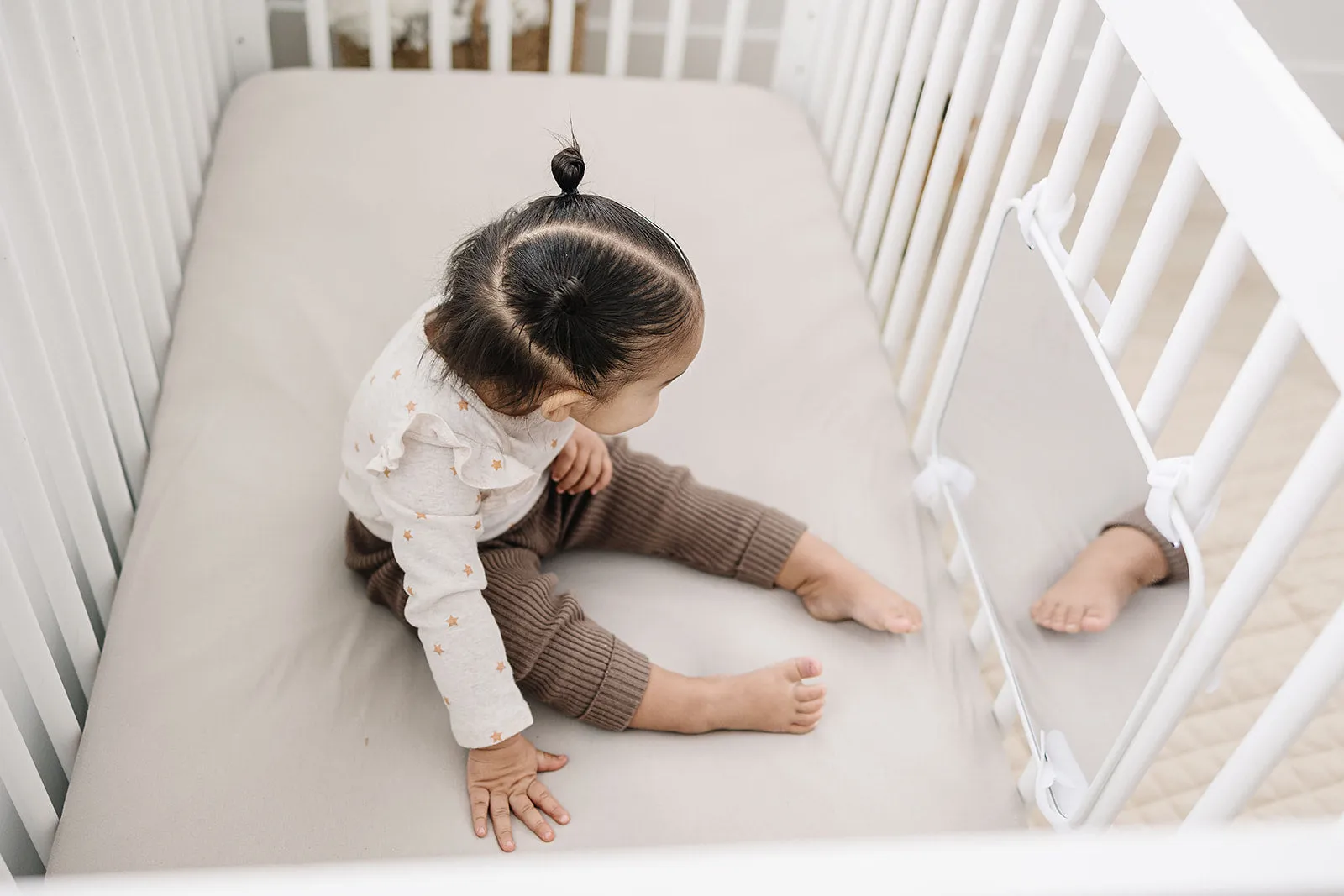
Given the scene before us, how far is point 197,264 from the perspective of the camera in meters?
1.14

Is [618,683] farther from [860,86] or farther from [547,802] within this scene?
[860,86]

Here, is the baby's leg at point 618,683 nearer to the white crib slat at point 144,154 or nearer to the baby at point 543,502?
the baby at point 543,502

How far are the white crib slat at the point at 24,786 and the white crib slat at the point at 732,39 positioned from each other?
105 cm

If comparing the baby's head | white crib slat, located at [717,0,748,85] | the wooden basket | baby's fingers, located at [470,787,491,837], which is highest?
the baby's head

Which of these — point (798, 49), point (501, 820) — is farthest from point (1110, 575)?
point (798, 49)

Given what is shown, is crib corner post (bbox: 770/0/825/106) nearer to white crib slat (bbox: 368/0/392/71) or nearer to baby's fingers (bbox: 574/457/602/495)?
white crib slat (bbox: 368/0/392/71)

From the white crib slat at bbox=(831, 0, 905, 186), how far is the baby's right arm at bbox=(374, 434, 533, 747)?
70 centimetres

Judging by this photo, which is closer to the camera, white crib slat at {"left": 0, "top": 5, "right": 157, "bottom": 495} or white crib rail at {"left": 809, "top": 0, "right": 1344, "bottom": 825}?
white crib rail at {"left": 809, "top": 0, "right": 1344, "bottom": 825}

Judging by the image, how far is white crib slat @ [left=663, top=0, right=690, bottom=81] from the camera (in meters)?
1.39

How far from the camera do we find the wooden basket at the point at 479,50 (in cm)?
158

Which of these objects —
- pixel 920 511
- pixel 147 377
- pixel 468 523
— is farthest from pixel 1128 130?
pixel 147 377

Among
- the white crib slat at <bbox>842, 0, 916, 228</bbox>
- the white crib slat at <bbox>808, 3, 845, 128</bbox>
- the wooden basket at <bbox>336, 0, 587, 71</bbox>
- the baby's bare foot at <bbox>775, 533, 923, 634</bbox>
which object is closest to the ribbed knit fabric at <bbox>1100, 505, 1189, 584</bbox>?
the baby's bare foot at <bbox>775, 533, 923, 634</bbox>

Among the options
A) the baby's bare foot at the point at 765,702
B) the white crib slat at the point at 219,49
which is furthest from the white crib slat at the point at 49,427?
the white crib slat at the point at 219,49

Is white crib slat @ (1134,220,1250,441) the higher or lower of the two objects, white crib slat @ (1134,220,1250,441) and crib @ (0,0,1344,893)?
the higher
